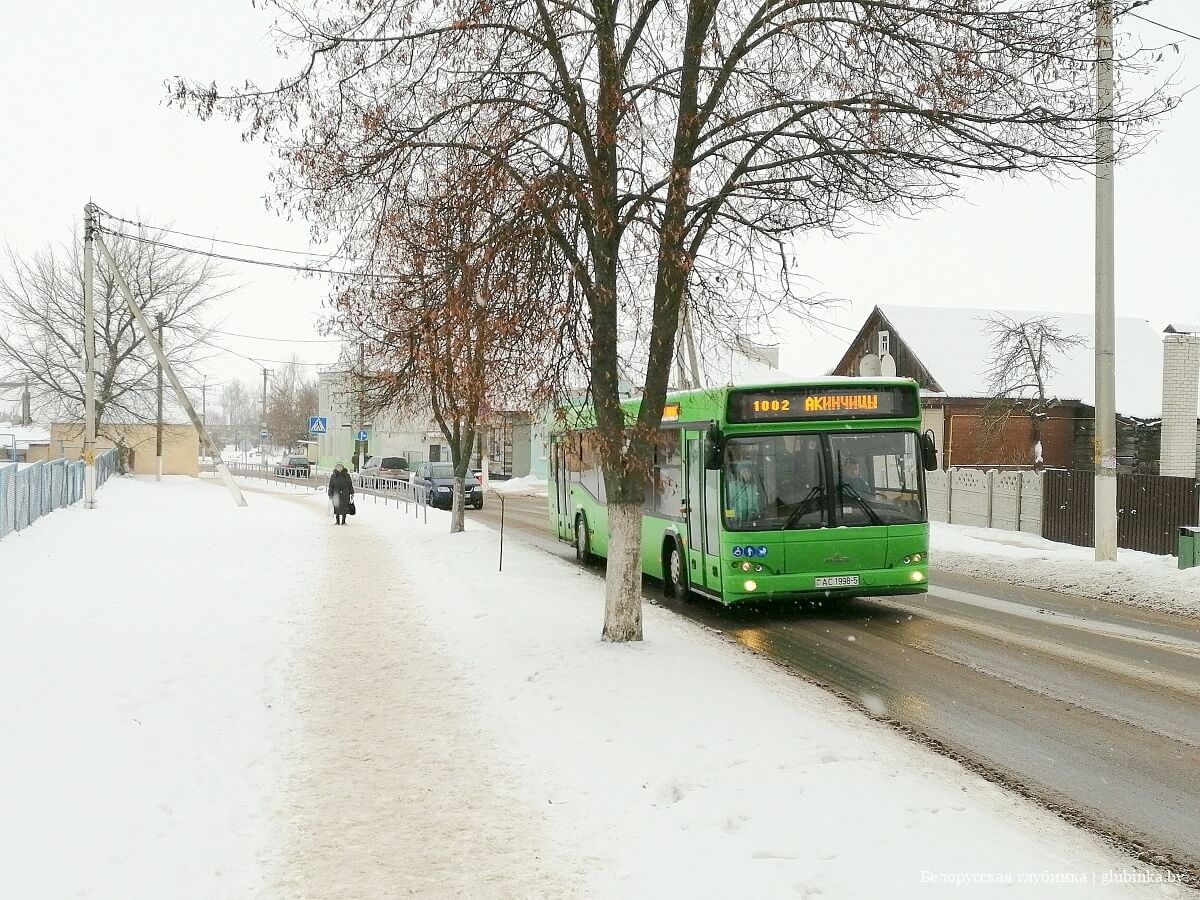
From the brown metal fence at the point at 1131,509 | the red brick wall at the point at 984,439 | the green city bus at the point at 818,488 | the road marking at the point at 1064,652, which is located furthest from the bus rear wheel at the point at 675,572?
the red brick wall at the point at 984,439

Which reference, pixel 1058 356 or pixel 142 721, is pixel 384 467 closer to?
pixel 1058 356

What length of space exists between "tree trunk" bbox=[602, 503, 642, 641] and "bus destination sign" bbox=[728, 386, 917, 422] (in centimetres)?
255

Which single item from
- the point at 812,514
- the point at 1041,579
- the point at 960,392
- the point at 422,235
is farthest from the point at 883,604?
Answer: the point at 960,392

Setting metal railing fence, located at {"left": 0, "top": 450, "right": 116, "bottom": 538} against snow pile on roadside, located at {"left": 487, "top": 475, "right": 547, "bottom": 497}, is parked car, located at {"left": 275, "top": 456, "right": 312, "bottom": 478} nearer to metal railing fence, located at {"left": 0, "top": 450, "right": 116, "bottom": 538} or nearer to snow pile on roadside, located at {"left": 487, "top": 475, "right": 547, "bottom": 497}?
snow pile on roadside, located at {"left": 487, "top": 475, "right": 547, "bottom": 497}

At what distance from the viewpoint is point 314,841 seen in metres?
5.00

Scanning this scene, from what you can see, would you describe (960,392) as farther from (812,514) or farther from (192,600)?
(192,600)

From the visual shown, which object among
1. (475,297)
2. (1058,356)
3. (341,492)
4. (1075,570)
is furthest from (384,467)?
(475,297)

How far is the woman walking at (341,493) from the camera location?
2636cm

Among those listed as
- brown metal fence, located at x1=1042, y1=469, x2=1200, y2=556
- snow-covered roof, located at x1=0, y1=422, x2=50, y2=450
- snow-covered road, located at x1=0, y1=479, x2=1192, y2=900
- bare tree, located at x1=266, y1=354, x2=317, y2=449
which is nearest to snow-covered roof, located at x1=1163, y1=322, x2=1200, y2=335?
brown metal fence, located at x1=1042, y1=469, x2=1200, y2=556

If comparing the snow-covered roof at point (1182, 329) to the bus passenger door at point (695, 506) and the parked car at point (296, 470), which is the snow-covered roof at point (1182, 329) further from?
the parked car at point (296, 470)

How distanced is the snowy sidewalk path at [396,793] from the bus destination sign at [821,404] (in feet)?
14.7

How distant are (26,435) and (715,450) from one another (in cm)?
6238

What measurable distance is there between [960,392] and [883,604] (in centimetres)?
2726

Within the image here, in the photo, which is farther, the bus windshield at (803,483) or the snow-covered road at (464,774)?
the bus windshield at (803,483)
